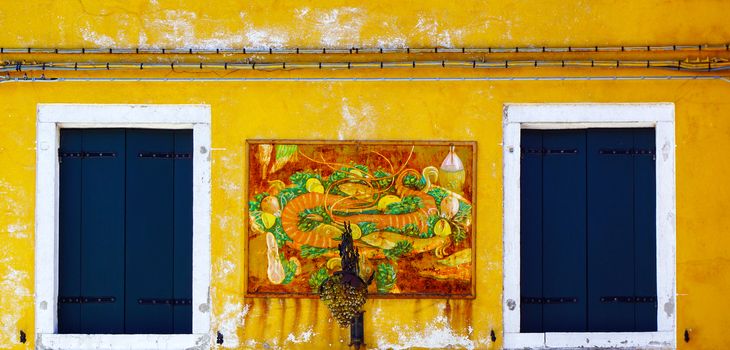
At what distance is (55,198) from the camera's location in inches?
272

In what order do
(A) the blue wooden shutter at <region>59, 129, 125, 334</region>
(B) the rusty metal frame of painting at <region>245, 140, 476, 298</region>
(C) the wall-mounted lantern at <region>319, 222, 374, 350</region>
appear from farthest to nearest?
(A) the blue wooden shutter at <region>59, 129, 125, 334</region> → (B) the rusty metal frame of painting at <region>245, 140, 476, 298</region> → (C) the wall-mounted lantern at <region>319, 222, 374, 350</region>

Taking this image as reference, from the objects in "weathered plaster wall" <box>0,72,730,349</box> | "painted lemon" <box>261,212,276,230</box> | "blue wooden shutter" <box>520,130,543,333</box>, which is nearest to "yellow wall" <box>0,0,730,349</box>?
"weathered plaster wall" <box>0,72,730,349</box>

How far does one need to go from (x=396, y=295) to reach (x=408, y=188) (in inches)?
30.6

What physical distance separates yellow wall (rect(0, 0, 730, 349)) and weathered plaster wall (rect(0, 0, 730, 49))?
0.03 feet

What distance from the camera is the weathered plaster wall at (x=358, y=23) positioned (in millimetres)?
6898

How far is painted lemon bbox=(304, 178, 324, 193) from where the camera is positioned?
6852 mm

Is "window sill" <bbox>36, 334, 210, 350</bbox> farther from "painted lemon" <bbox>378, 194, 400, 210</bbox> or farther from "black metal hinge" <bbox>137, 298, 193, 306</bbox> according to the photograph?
"painted lemon" <bbox>378, 194, 400, 210</bbox>

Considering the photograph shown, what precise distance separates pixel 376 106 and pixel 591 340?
229 centimetres

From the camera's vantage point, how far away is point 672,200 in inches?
271

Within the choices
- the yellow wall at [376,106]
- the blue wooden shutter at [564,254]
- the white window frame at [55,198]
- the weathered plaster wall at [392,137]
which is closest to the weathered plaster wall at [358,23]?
the yellow wall at [376,106]

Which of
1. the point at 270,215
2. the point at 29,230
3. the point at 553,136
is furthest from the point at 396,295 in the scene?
the point at 29,230

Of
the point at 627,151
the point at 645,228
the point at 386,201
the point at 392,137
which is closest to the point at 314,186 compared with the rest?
the point at 386,201

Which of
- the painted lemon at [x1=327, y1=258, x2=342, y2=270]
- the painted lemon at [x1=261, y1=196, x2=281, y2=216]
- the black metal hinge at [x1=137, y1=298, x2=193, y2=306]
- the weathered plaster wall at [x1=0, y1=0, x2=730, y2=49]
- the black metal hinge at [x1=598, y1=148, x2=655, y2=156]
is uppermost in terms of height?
the weathered plaster wall at [x1=0, y1=0, x2=730, y2=49]

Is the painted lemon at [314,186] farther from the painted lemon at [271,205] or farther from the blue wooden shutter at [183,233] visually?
the blue wooden shutter at [183,233]
